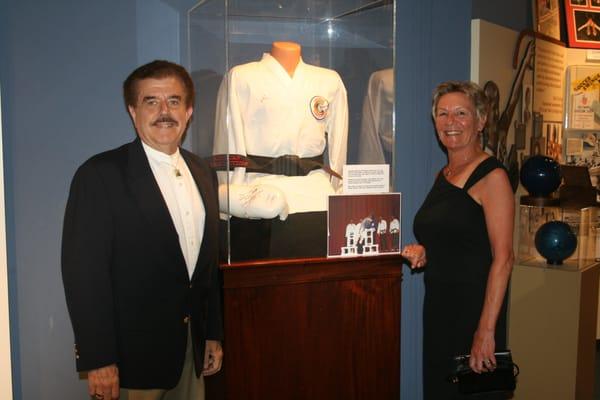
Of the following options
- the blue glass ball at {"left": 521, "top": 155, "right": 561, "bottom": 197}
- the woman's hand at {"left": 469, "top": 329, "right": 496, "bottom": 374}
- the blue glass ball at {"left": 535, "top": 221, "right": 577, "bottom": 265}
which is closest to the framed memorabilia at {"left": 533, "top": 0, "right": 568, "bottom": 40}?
the blue glass ball at {"left": 521, "top": 155, "right": 561, "bottom": 197}

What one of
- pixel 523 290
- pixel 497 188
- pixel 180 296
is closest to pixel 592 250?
pixel 523 290

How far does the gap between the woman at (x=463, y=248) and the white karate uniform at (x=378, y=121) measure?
0.21 meters

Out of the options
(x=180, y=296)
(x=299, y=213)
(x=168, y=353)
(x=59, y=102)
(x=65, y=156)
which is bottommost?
(x=168, y=353)

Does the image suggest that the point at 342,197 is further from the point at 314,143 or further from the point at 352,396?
the point at 352,396

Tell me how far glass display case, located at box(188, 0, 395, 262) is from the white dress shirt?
12 centimetres

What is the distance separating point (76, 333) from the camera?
161 centimetres

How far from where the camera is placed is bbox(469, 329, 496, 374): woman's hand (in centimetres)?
204

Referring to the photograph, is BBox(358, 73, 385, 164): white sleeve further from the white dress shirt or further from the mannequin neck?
the white dress shirt

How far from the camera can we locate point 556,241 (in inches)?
116

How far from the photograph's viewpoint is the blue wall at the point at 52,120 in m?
1.97

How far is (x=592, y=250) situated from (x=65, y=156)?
2652 mm

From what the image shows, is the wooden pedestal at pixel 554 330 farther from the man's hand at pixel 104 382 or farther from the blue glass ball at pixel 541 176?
the man's hand at pixel 104 382

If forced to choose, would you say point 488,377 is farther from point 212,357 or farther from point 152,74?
point 152,74

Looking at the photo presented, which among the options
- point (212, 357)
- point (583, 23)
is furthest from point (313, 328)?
point (583, 23)
